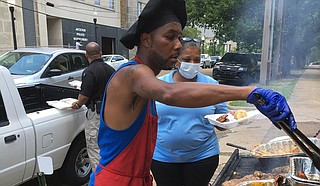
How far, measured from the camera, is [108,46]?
28141 millimetres

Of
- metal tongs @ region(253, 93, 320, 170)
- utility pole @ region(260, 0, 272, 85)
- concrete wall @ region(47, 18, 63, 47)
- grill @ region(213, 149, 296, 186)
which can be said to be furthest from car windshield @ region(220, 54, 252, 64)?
metal tongs @ region(253, 93, 320, 170)

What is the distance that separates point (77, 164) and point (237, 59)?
13.1m

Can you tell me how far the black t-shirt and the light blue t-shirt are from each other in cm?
176

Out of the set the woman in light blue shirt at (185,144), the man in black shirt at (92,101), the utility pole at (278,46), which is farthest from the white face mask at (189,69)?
the utility pole at (278,46)

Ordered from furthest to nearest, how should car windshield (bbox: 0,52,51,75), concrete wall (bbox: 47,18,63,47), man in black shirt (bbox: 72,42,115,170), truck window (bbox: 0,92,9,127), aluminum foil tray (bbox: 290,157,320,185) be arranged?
concrete wall (bbox: 47,18,63,47) < car windshield (bbox: 0,52,51,75) < man in black shirt (bbox: 72,42,115,170) < truck window (bbox: 0,92,9,127) < aluminum foil tray (bbox: 290,157,320,185)

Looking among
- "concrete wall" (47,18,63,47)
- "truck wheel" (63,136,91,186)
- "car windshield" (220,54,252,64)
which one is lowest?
"truck wheel" (63,136,91,186)

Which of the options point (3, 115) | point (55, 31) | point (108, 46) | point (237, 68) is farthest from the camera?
point (108, 46)

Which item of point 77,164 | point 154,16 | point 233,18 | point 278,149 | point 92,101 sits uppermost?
point 233,18

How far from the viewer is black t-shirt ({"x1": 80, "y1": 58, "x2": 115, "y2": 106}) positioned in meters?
4.02

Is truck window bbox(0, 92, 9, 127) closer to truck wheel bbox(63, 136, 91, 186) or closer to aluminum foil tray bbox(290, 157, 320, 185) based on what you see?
truck wheel bbox(63, 136, 91, 186)

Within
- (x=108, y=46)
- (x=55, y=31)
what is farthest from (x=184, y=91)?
(x=108, y=46)

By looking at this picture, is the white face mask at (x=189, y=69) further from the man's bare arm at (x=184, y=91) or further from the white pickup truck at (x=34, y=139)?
the white pickup truck at (x=34, y=139)

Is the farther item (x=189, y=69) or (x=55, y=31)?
(x=55, y=31)

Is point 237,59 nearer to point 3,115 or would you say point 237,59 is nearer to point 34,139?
point 34,139
